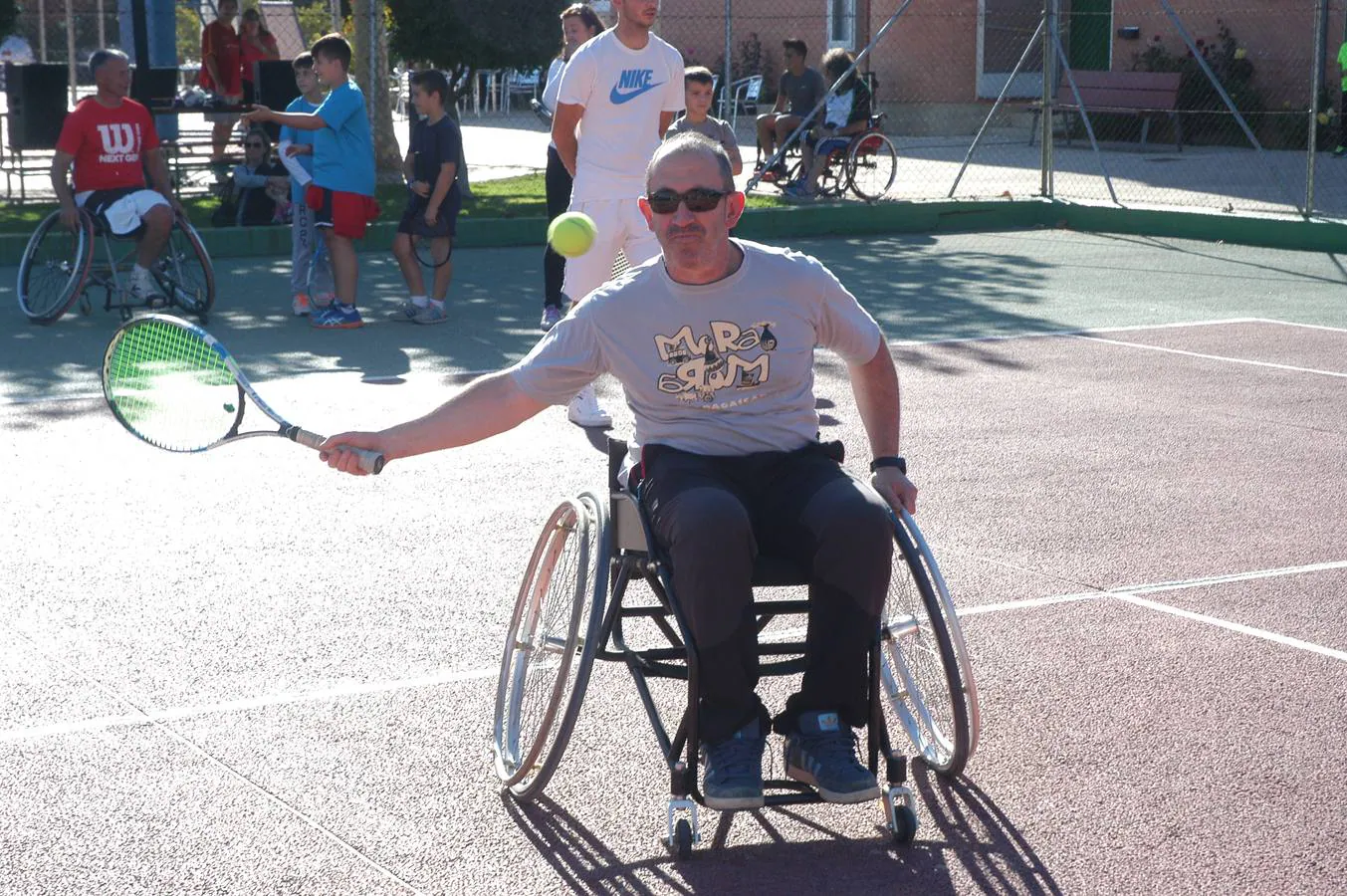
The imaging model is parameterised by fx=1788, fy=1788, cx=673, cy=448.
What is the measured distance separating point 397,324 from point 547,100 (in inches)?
77.5

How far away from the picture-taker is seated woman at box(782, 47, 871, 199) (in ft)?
61.1

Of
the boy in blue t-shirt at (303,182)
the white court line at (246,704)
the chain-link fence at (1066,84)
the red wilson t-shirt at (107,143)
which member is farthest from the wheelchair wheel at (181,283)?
the white court line at (246,704)

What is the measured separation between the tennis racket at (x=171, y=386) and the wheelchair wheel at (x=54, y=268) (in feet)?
24.4

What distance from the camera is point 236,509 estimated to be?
7121mm

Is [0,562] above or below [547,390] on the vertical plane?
below

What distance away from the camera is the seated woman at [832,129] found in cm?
1861

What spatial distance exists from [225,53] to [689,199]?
1803cm

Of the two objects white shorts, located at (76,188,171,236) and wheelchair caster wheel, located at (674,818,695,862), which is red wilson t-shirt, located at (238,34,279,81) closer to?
white shorts, located at (76,188,171,236)

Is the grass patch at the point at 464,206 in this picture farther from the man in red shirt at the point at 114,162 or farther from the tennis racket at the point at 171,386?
the tennis racket at the point at 171,386

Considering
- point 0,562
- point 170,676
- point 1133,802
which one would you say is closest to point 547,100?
point 0,562

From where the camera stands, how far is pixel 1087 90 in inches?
1028

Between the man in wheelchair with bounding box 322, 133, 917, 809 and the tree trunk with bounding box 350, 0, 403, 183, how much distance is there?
12815 mm

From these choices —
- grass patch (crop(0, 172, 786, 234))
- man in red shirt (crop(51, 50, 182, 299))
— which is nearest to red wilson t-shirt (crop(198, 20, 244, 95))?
grass patch (crop(0, 172, 786, 234))

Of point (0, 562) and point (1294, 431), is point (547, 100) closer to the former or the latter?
point (1294, 431)
